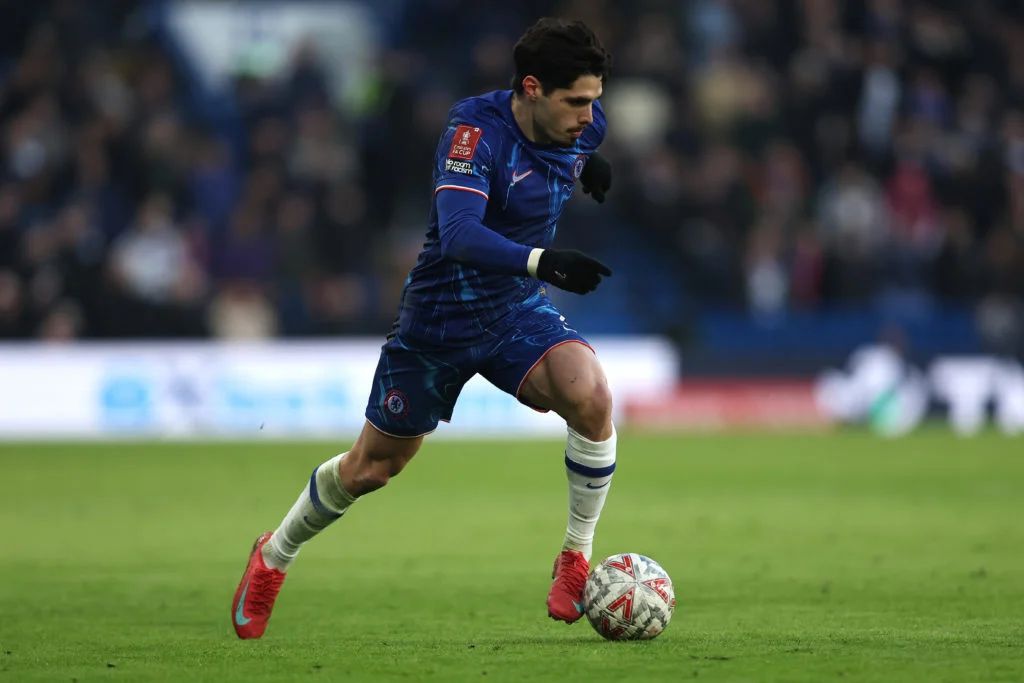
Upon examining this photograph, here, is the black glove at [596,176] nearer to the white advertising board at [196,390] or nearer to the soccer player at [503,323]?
the soccer player at [503,323]

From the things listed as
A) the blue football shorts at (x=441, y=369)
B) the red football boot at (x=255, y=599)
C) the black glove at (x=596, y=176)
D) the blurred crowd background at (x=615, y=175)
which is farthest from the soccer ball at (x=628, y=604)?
the blurred crowd background at (x=615, y=175)

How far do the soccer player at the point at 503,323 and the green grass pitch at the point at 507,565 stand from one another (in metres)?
0.51

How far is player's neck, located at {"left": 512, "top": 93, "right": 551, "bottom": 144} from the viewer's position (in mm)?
6453

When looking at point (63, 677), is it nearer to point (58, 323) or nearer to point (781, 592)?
point (781, 592)

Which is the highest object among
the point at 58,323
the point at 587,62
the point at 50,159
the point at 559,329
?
the point at 587,62

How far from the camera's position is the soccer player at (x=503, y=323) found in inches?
248

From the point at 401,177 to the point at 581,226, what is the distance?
2.27m

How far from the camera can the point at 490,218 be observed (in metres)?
6.56

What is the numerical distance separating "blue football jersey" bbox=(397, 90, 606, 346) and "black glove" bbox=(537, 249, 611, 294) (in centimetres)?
51

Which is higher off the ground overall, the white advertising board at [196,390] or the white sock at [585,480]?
the white sock at [585,480]

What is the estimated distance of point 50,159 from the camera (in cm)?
1941

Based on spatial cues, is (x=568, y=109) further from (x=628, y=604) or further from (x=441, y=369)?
(x=628, y=604)

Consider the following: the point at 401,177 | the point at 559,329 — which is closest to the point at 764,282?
the point at 401,177

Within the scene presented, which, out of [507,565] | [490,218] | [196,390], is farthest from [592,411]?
[196,390]
